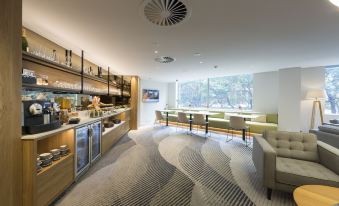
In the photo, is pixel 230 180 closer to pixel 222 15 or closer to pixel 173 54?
pixel 222 15

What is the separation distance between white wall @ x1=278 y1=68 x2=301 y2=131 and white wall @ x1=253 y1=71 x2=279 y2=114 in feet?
3.29

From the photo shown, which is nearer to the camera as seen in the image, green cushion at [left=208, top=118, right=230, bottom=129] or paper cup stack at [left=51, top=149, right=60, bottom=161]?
paper cup stack at [left=51, top=149, right=60, bottom=161]

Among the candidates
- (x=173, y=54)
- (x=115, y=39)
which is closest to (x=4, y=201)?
(x=115, y=39)

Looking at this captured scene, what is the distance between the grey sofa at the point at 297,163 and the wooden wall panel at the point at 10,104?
9.52 ft

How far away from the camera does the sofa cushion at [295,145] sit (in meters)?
2.48

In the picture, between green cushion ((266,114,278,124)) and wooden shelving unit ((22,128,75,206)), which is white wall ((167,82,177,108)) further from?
wooden shelving unit ((22,128,75,206))

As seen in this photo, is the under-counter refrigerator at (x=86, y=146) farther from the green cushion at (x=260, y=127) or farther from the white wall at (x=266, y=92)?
the white wall at (x=266, y=92)

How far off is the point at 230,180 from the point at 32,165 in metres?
2.78

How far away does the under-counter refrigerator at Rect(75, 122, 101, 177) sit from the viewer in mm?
2610

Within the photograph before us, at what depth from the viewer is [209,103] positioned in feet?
28.9

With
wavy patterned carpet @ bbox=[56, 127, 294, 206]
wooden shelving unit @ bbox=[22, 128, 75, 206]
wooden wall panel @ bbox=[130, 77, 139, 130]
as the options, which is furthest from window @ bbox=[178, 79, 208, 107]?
wooden shelving unit @ bbox=[22, 128, 75, 206]

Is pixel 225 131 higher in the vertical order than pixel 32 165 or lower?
lower

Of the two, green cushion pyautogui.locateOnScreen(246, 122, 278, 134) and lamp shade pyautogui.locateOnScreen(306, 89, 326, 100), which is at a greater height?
lamp shade pyautogui.locateOnScreen(306, 89, 326, 100)

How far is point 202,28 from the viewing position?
249 cm
